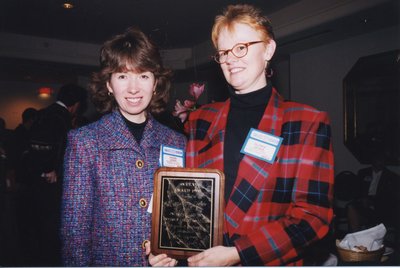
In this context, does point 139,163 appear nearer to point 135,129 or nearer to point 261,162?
point 135,129

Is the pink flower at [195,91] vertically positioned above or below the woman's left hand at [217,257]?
above

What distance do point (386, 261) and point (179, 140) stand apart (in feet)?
8.68

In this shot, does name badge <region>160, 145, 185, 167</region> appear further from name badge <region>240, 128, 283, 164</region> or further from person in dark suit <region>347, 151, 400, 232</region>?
person in dark suit <region>347, 151, 400, 232</region>

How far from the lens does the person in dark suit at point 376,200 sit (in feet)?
13.2

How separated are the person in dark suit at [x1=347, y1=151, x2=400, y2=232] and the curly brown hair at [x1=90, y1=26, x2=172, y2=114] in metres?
3.04

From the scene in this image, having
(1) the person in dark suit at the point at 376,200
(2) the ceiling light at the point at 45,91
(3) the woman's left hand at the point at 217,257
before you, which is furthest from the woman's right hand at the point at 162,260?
(2) the ceiling light at the point at 45,91

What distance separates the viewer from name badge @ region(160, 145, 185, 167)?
1639mm

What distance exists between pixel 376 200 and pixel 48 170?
13.1 ft

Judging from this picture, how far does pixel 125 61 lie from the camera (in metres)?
1.68

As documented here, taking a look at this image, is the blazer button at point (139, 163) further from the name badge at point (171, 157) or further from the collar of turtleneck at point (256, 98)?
the collar of turtleneck at point (256, 98)

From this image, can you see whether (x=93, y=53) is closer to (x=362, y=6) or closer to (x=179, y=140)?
(x=362, y=6)

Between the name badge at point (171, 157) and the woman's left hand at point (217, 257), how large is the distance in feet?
1.52

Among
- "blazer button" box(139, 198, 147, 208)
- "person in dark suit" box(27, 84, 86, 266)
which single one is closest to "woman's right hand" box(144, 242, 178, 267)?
"blazer button" box(139, 198, 147, 208)

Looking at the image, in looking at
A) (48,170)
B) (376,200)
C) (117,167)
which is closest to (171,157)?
(117,167)
